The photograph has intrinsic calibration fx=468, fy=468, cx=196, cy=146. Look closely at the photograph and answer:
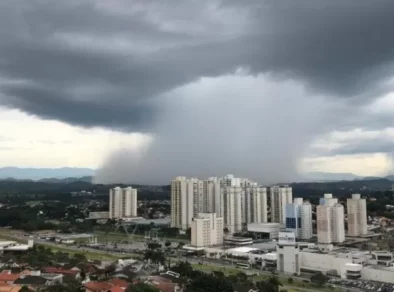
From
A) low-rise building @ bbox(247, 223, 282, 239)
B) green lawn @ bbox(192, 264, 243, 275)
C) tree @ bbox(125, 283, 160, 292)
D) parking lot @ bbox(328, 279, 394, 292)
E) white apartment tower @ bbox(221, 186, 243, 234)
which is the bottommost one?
parking lot @ bbox(328, 279, 394, 292)

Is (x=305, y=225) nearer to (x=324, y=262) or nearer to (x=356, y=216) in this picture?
(x=356, y=216)

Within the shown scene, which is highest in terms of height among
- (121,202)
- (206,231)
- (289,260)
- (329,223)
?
(121,202)

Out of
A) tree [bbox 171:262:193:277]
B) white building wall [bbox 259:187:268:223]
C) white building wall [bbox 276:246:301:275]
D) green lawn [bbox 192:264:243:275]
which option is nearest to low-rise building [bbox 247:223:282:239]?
white building wall [bbox 259:187:268:223]

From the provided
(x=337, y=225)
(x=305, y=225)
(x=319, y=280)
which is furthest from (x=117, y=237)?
(x=319, y=280)

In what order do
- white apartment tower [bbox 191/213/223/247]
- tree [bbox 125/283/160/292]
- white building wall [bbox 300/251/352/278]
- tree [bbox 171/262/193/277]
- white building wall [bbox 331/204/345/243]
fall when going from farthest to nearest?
white building wall [bbox 331/204/345/243]
white apartment tower [bbox 191/213/223/247]
white building wall [bbox 300/251/352/278]
tree [bbox 171/262/193/277]
tree [bbox 125/283/160/292]

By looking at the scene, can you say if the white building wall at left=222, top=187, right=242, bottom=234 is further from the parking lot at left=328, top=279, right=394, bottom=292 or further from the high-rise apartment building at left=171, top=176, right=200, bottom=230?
the parking lot at left=328, top=279, right=394, bottom=292

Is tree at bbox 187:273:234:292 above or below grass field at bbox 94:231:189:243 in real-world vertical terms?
above

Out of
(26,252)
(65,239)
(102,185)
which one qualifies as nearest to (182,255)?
(26,252)
